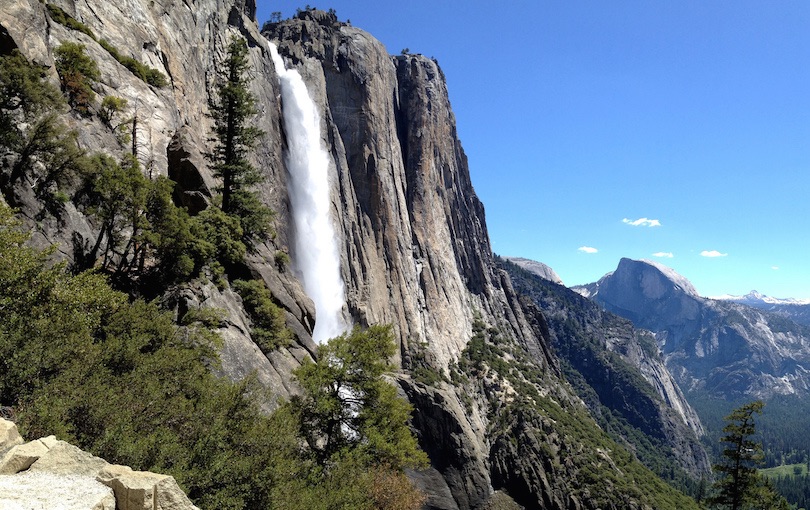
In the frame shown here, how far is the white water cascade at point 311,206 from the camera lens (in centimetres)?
5950

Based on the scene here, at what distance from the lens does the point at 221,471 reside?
42.9 ft

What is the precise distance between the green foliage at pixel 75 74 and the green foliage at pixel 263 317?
13.0m

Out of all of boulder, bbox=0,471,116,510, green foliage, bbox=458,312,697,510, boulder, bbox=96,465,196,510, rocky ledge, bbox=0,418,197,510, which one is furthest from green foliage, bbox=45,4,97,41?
green foliage, bbox=458,312,697,510

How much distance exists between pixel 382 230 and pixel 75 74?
5746cm

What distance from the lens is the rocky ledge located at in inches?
289

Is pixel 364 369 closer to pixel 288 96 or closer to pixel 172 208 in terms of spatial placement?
pixel 172 208

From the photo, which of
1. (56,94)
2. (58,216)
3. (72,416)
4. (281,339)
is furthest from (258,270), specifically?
(72,416)

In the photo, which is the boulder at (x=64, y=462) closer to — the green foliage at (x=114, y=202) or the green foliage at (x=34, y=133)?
the green foliage at (x=114, y=202)

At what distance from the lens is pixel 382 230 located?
8162 centimetres

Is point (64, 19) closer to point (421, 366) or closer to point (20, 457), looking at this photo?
point (20, 457)

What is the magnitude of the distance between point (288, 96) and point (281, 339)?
167 feet

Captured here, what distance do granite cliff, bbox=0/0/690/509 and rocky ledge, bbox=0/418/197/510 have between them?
1237 cm

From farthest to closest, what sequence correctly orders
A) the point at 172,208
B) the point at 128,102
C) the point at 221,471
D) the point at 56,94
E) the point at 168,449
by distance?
the point at 128,102 < the point at 172,208 < the point at 56,94 < the point at 221,471 < the point at 168,449

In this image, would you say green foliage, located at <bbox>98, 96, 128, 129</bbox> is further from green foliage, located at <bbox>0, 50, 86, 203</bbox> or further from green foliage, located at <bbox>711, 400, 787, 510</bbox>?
green foliage, located at <bbox>711, 400, 787, 510</bbox>
